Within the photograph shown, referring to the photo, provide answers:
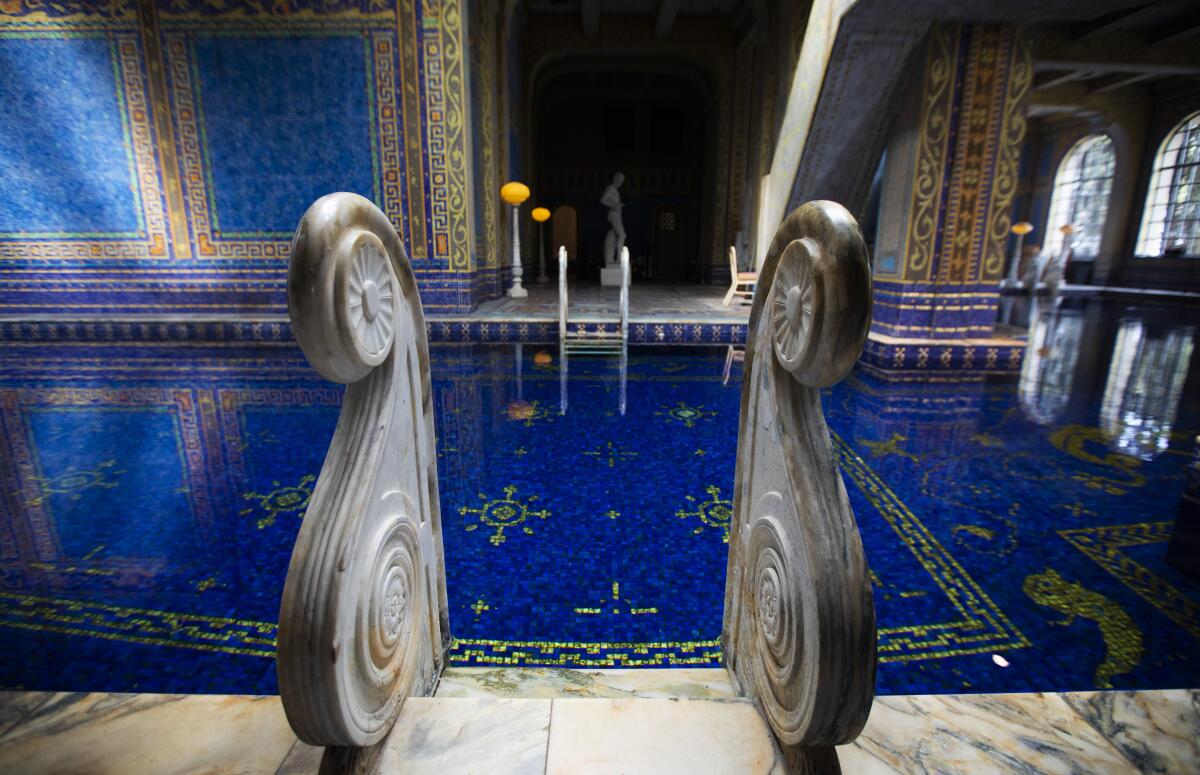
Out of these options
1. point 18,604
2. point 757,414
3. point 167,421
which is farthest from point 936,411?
point 167,421

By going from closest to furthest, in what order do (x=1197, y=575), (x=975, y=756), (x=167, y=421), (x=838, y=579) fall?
(x=838, y=579)
(x=975, y=756)
(x=1197, y=575)
(x=167, y=421)

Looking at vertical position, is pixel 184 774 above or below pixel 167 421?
above

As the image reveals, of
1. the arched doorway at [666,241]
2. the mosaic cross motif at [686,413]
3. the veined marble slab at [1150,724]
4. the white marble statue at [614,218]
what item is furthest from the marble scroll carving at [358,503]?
the arched doorway at [666,241]

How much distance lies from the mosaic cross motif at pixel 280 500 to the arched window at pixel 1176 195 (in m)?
14.5

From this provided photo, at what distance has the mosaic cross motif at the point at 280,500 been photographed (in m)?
2.34

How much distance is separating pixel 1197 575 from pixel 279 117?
301 inches

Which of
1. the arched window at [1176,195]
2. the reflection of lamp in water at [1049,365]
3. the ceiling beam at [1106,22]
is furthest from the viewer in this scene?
the arched window at [1176,195]

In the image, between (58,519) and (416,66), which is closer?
(58,519)

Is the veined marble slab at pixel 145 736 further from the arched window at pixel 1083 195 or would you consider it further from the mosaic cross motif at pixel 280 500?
the arched window at pixel 1083 195

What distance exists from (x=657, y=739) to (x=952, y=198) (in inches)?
207

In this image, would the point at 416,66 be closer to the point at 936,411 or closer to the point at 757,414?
the point at 936,411

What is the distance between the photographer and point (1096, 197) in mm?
12180

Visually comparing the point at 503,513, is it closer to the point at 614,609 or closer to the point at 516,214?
the point at 614,609

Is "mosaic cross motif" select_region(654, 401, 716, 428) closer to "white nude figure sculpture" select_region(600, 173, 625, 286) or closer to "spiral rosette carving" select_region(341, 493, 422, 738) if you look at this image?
"spiral rosette carving" select_region(341, 493, 422, 738)
